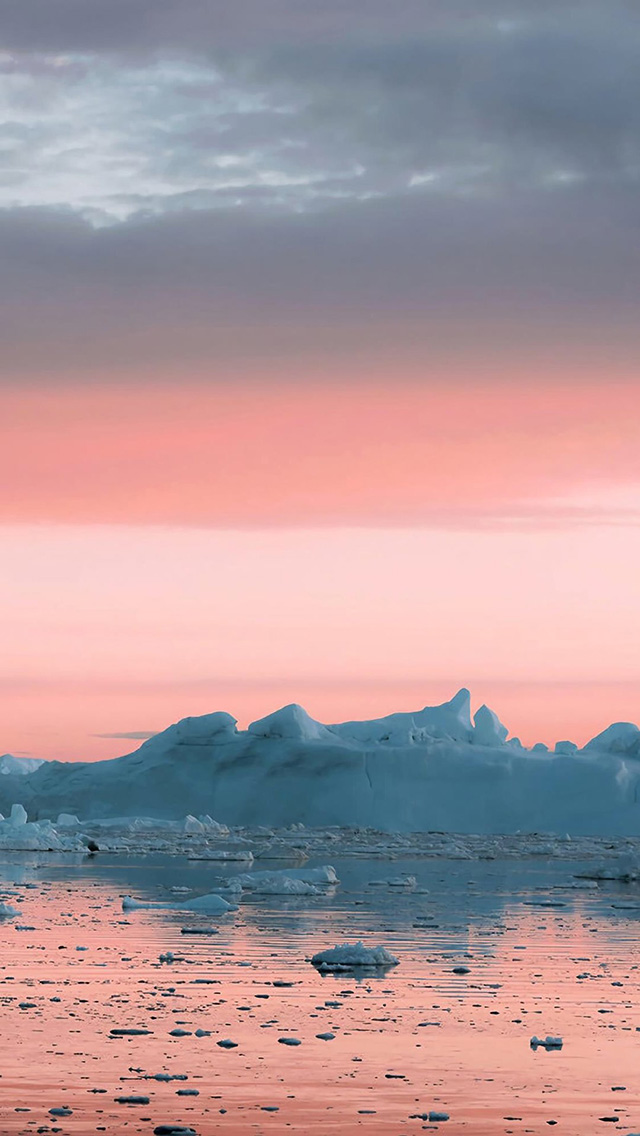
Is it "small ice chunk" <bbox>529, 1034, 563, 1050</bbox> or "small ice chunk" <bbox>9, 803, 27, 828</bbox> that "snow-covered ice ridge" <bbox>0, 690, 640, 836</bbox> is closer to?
"small ice chunk" <bbox>9, 803, 27, 828</bbox>

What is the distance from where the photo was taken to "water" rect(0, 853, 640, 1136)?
27.6ft

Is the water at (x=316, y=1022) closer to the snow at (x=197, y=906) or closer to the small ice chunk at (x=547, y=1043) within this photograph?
the small ice chunk at (x=547, y=1043)

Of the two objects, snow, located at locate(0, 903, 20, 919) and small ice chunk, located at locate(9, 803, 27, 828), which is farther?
small ice chunk, located at locate(9, 803, 27, 828)

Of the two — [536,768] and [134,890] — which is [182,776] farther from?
[134,890]

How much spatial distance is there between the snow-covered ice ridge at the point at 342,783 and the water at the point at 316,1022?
3648cm

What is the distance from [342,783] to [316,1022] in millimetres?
48181

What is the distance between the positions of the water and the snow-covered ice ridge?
36.5 metres

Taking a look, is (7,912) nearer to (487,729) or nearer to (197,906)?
(197,906)

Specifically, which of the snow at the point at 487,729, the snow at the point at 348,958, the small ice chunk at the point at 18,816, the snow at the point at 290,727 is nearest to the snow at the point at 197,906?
the snow at the point at 348,958

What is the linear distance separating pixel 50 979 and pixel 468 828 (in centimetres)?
4635

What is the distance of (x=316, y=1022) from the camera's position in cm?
1145

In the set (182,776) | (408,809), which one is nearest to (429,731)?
(408,809)

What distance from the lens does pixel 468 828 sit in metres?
59.1

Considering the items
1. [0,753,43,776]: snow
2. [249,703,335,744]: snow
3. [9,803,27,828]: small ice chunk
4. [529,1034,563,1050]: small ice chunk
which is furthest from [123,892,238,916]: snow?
[0,753,43,776]: snow
